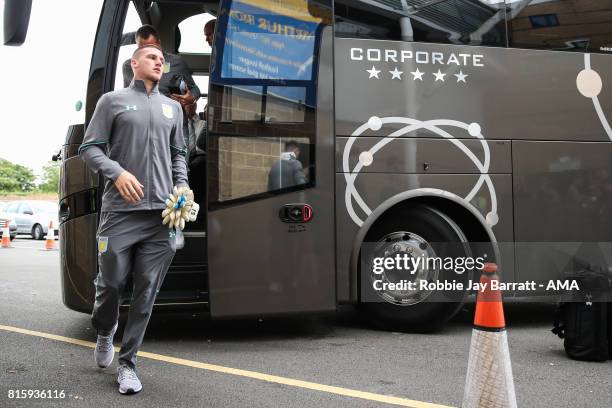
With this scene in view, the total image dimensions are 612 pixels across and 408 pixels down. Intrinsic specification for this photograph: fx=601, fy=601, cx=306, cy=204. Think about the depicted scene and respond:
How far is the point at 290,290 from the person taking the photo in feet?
15.3

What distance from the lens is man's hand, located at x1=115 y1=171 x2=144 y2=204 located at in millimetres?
3285

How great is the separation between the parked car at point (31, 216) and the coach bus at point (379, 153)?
62.4 ft

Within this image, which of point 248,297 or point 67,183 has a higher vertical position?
point 67,183

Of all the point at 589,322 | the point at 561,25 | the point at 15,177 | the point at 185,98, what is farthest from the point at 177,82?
the point at 15,177

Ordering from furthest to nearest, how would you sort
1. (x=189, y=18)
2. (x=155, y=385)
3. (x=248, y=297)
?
(x=189, y=18)
(x=248, y=297)
(x=155, y=385)

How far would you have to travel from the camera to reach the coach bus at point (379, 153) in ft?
15.1

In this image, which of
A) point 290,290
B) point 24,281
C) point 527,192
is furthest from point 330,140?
point 24,281

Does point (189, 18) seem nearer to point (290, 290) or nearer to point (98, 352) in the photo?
point (290, 290)

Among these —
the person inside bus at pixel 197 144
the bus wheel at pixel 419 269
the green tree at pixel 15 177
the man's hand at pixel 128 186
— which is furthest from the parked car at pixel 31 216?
the green tree at pixel 15 177

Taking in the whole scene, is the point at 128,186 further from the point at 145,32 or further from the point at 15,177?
the point at 15,177

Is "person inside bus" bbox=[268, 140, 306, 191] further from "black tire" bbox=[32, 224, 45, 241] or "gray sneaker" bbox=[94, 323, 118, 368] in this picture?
"black tire" bbox=[32, 224, 45, 241]

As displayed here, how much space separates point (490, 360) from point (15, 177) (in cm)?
8463

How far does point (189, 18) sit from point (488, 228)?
333cm

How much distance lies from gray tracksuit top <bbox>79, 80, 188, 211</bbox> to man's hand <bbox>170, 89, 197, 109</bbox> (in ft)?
4.74
